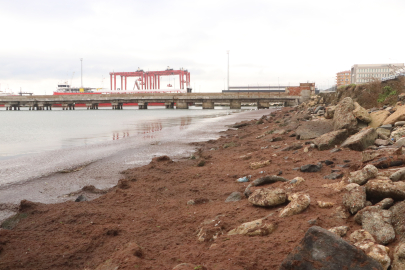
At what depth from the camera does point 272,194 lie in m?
4.52

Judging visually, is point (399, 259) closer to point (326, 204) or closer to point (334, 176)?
point (326, 204)

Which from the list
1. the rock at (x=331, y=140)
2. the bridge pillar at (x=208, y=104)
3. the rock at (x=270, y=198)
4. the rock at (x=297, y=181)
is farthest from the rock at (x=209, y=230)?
the bridge pillar at (x=208, y=104)

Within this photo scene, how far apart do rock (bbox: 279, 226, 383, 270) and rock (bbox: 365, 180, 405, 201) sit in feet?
4.31

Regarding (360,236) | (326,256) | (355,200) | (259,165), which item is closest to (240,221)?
(355,200)

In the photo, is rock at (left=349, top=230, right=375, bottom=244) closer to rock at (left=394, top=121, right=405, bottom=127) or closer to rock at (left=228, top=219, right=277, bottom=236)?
rock at (left=228, top=219, right=277, bottom=236)

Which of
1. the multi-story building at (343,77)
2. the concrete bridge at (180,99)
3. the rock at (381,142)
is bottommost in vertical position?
the rock at (381,142)

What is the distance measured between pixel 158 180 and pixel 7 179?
4216 millimetres

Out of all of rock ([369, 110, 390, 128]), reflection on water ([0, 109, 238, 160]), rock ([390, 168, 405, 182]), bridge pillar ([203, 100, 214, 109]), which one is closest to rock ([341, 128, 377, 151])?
rock ([369, 110, 390, 128])

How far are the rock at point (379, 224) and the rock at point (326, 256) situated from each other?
0.62 metres

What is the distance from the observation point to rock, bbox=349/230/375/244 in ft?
9.79

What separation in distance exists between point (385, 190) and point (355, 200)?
328mm

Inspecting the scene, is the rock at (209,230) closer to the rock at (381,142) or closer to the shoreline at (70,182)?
the shoreline at (70,182)

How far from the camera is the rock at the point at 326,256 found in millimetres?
2451

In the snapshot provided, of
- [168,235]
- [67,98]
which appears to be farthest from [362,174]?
[67,98]
